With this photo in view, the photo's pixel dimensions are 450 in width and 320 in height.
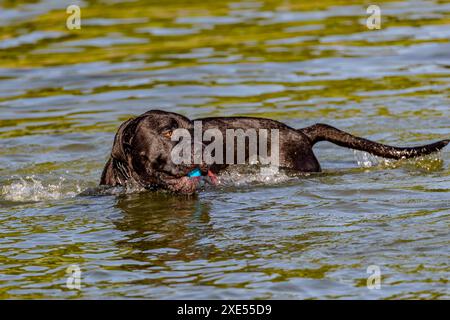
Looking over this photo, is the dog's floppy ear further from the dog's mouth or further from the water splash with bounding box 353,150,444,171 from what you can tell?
the water splash with bounding box 353,150,444,171

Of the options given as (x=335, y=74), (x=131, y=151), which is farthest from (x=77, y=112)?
(x=131, y=151)

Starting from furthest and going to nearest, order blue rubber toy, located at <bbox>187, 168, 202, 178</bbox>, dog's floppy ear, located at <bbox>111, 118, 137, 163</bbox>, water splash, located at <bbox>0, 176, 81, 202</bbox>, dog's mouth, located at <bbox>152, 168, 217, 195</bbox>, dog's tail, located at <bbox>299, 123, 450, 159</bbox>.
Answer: water splash, located at <bbox>0, 176, 81, 202</bbox> < dog's tail, located at <bbox>299, 123, 450, 159</bbox> < dog's floppy ear, located at <bbox>111, 118, 137, 163</bbox> < dog's mouth, located at <bbox>152, 168, 217, 195</bbox> < blue rubber toy, located at <bbox>187, 168, 202, 178</bbox>

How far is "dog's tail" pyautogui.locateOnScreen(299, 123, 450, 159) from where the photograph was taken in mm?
9415

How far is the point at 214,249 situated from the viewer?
25.3ft

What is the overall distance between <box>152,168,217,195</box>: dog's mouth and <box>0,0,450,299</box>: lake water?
0.15 meters

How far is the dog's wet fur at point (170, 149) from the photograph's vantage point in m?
8.81

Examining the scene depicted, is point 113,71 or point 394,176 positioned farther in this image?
point 113,71

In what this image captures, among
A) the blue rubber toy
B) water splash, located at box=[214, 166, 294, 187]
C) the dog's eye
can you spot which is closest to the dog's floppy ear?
the dog's eye
